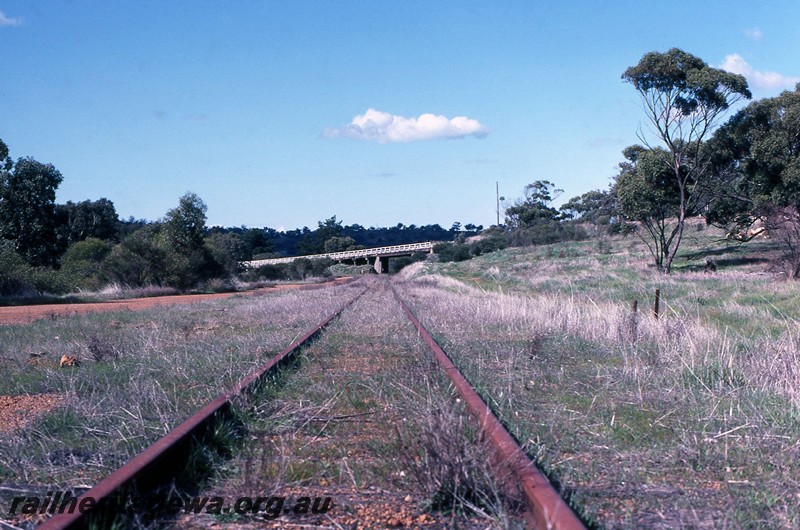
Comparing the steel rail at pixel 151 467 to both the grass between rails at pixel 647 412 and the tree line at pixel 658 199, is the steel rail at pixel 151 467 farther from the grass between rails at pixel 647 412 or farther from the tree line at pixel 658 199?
the tree line at pixel 658 199

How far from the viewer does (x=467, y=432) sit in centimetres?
427

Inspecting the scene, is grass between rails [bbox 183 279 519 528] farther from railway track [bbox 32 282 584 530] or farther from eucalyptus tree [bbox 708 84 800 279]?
eucalyptus tree [bbox 708 84 800 279]

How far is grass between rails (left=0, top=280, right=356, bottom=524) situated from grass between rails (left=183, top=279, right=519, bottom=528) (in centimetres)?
68

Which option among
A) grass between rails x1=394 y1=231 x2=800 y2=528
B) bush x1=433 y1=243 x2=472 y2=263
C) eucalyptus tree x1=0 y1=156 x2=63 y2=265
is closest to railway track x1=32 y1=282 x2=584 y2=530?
grass between rails x1=394 y1=231 x2=800 y2=528

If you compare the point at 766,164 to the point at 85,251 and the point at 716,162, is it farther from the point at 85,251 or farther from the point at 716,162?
the point at 85,251

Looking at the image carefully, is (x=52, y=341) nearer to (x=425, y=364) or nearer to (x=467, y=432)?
(x=425, y=364)

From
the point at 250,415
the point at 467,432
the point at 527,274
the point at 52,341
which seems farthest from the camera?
the point at 527,274

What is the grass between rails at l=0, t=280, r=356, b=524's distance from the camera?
4.21m

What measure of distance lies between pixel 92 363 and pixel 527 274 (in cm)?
3483

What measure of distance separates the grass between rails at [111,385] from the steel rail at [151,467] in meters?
0.29

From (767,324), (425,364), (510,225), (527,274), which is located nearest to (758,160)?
(527,274)

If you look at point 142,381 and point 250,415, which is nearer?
point 250,415

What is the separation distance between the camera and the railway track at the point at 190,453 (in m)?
2.96

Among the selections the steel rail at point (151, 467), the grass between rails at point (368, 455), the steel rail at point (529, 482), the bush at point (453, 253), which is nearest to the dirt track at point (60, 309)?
the grass between rails at point (368, 455)
